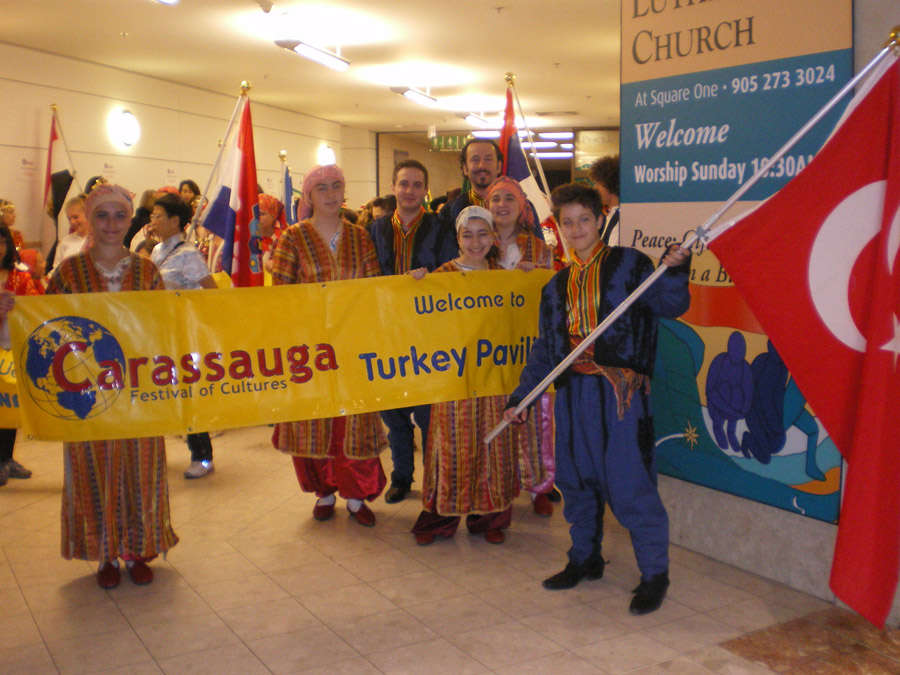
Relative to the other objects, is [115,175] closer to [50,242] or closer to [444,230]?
[50,242]

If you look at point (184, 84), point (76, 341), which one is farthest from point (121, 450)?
point (184, 84)

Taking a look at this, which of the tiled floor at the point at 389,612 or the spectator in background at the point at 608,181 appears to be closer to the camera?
the tiled floor at the point at 389,612

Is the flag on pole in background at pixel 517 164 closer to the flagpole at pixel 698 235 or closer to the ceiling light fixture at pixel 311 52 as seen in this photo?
the flagpole at pixel 698 235

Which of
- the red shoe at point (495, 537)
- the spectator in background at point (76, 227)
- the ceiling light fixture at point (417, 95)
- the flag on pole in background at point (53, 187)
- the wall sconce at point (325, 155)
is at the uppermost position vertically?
the ceiling light fixture at point (417, 95)

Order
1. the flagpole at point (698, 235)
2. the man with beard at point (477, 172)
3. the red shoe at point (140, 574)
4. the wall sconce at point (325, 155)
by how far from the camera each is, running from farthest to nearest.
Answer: the wall sconce at point (325, 155)
the man with beard at point (477, 172)
the red shoe at point (140, 574)
the flagpole at point (698, 235)

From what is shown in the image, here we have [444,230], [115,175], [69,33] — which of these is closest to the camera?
[444,230]

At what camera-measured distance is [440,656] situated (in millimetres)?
2818

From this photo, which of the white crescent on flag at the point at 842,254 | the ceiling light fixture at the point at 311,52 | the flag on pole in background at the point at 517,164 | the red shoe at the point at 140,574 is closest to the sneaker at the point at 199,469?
the red shoe at the point at 140,574

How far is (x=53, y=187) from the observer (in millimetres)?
9359

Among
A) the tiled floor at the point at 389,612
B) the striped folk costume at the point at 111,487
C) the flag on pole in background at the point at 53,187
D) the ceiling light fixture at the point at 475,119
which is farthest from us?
the ceiling light fixture at the point at 475,119

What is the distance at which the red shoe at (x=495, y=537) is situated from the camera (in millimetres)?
3916

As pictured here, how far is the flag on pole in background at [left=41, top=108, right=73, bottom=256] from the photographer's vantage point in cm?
926

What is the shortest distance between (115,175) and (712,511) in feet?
32.6

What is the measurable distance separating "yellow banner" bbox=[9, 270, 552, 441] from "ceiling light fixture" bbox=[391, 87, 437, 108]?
914cm
